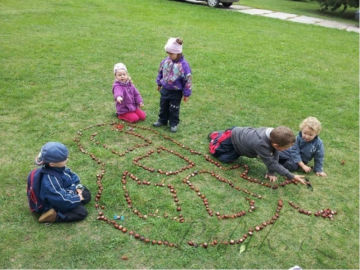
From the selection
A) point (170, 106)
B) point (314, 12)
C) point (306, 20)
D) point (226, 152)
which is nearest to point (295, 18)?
point (306, 20)

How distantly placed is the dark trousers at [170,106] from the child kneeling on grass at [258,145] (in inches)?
35.1

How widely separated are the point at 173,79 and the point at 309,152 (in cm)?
261

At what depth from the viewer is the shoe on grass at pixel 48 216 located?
4.28 metres

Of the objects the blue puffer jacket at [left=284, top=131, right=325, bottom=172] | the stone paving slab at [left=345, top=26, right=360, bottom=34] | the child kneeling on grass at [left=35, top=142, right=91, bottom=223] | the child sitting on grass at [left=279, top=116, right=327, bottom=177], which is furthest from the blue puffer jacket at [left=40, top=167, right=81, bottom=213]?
the stone paving slab at [left=345, top=26, right=360, bottom=34]

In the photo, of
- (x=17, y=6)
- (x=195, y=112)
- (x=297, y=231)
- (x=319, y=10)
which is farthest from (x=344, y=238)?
(x=319, y=10)

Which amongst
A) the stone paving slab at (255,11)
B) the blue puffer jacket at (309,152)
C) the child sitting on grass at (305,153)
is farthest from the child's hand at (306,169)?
the stone paving slab at (255,11)

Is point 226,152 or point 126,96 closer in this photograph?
point 226,152

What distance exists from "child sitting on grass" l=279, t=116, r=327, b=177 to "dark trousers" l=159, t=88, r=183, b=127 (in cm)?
204

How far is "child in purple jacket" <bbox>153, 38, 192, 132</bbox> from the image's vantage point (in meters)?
6.09

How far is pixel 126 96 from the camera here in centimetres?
685

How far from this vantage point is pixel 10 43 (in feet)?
35.2

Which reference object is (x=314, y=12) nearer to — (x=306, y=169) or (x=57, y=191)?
(x=306, y=169)

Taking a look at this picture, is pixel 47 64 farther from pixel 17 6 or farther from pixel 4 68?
pixel 17 6

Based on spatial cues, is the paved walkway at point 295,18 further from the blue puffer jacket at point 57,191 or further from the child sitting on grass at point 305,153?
the blue puffer jacket at point 57,191
